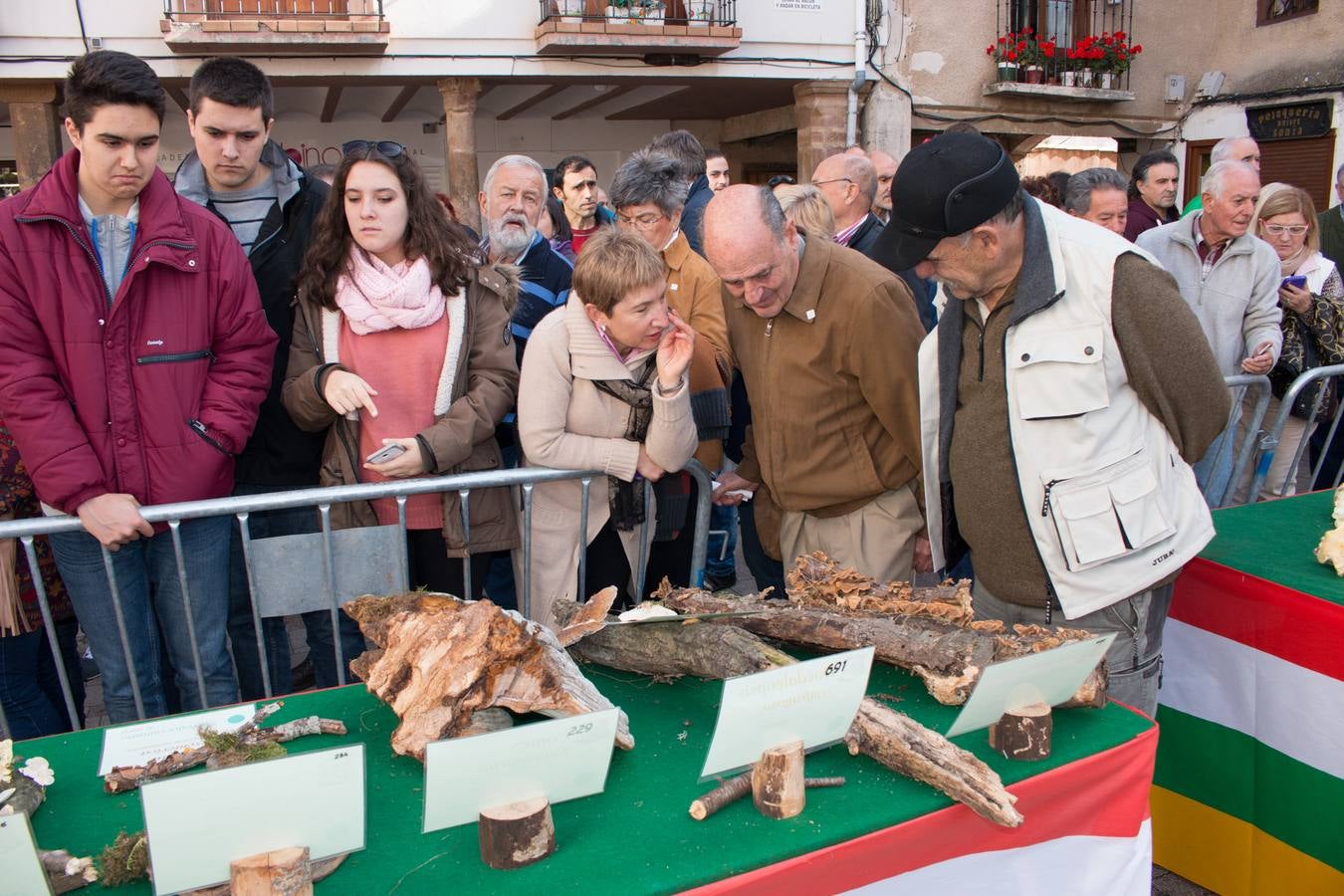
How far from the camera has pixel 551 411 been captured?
2723 mm

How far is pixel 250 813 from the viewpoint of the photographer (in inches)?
50.9

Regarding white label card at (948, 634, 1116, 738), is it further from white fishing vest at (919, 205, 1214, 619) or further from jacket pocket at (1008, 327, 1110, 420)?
jacket pocket at (1008, 327, 1110, 420)

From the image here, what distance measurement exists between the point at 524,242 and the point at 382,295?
1200 mm

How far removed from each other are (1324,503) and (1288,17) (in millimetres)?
14263

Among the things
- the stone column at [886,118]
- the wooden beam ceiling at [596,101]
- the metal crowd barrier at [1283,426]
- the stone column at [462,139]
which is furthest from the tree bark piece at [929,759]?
the wooden beam ceiling at [596,101]

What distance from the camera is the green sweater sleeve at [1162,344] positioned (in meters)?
2.04

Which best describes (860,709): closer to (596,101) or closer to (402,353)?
(402,353)

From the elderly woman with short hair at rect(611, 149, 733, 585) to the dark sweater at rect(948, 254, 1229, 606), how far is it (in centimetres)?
81

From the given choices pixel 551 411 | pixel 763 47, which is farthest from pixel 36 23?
pixel 551 411

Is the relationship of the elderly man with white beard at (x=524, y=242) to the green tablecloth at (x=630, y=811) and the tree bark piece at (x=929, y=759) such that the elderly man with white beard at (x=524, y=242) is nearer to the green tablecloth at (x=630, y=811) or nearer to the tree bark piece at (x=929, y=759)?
the green tablecloth at (x=630, y=811)

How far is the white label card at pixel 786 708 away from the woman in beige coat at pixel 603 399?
3.73ft

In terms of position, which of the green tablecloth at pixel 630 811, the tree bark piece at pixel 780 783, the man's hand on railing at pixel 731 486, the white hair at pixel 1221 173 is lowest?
the green tablecloth at pixel 630 811

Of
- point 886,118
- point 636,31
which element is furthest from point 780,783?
point 886,118

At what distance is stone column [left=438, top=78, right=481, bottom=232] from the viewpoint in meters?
12.8
